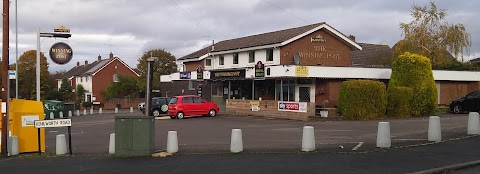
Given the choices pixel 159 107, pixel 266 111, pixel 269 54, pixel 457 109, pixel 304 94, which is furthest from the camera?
pixel 269 54

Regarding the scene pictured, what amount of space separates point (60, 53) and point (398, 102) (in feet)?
63.1

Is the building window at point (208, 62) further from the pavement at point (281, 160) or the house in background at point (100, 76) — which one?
the pavement at point (281, 160)

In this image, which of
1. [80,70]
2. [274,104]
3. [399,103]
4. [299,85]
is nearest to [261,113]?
[274,104]

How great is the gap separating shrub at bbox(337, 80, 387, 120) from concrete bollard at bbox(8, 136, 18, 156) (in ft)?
58.6

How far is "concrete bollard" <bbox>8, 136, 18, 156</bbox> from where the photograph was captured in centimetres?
1429

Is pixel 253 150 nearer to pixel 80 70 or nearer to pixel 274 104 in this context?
pixel 274 104

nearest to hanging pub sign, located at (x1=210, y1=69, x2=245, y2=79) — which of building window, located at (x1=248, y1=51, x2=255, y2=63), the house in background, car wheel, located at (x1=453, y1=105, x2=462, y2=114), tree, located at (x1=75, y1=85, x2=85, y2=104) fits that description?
building window, located at (x1=248, y1=51, x2=255, y2=63)

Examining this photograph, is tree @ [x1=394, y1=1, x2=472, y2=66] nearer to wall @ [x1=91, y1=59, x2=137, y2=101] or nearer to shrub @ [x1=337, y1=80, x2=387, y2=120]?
shrub @ [x1=337, y1=80, x2=387, y2=120]

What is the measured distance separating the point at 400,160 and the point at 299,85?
25036 mm

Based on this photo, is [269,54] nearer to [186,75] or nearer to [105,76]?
[186,75]

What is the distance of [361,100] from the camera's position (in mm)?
27047

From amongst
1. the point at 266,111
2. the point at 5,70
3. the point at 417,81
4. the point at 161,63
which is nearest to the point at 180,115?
the point at 266,111

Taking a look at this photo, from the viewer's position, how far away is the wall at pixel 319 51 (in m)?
38.5

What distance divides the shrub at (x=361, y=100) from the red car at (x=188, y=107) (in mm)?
9726
